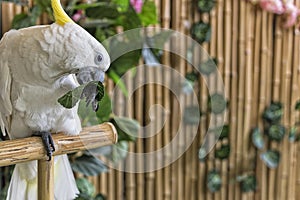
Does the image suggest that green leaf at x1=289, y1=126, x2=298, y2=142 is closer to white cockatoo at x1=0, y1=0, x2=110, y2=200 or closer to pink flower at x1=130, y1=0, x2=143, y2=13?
pink flower at x1=130, y1=0, x2=143, y2=13

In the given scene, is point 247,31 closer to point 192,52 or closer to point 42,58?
point 192,52

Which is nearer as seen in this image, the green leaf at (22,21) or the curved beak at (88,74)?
the curved beak at (88,74)

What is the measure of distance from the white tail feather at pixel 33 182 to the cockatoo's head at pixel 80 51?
1.02 ft

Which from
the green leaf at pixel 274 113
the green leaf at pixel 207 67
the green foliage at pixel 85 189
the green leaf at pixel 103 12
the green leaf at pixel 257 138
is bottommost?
the green foliage at pixel 85 189

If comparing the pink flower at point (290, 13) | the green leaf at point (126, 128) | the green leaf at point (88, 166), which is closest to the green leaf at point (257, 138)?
the pink flower at point (290, 13)

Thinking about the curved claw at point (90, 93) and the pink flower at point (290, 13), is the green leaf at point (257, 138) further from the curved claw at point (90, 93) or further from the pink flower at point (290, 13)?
the curved claw at point (90, 93)

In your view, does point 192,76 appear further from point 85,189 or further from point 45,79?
point 45,79

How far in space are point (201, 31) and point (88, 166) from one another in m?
0.63

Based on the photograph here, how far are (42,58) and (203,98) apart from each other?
1009 mm

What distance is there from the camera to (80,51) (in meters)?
0.89

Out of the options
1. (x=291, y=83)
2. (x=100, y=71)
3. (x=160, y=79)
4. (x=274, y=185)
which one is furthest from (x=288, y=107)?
(x=100, y=71)

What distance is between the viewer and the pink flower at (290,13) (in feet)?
5.96

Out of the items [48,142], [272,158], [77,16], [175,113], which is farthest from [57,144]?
[272,158]

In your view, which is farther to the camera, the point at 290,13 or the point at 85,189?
the point at 290,13
